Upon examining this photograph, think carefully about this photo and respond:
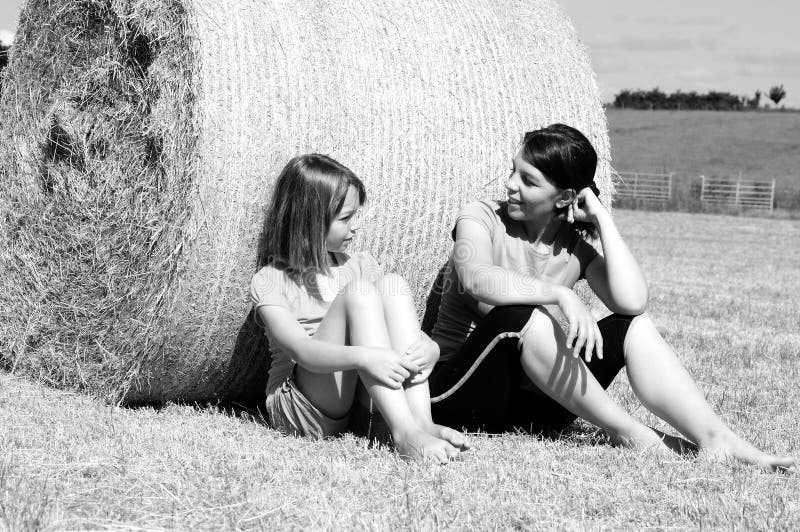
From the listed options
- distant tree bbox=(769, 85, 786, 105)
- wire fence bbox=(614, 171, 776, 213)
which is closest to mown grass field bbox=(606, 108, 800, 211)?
wire fence bbox=(614, 171, 776, 213)

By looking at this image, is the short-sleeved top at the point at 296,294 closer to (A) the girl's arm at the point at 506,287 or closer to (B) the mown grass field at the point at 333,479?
(B) the mown grass field at the point at 333,479

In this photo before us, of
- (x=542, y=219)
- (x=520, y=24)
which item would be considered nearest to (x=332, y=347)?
(x=542, y=219)

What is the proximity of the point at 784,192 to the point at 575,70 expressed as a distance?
87.3 feet

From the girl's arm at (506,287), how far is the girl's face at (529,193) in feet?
0.53

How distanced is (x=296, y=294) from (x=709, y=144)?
4795 centimetres

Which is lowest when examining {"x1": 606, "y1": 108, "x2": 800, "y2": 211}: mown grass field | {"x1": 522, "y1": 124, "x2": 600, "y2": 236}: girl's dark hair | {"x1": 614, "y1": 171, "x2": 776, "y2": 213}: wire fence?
{"x1": 614, "y1": 171, "x2": 776, "y2": 213}: wire fence

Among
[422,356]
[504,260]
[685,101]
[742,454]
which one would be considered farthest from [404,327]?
[685,101]

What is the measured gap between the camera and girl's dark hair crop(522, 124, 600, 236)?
3891mm

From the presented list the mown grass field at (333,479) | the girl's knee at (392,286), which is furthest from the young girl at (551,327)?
the girl's knee at (392,286)

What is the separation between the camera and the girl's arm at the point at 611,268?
3807mm

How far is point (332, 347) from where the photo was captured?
351 centimetres

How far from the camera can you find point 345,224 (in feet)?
12.7

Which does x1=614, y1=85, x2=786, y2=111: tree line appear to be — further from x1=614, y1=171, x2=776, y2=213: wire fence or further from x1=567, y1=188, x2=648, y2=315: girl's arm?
x1=567, y1=188, x2=648, y2=315: girl's arm

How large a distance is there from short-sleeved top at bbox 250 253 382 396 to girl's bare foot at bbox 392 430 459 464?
2.01ft
